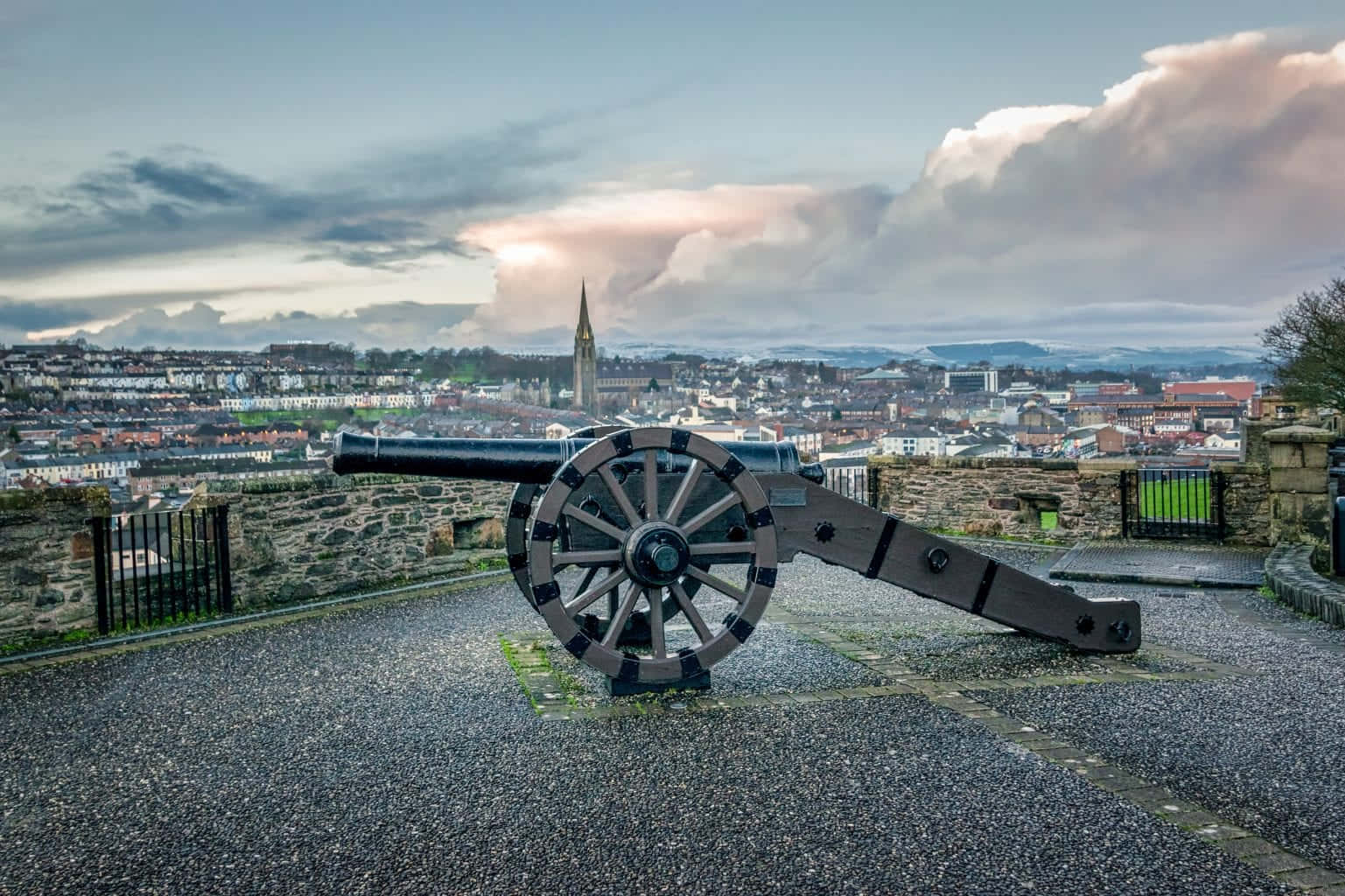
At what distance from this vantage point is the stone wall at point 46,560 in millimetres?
7391

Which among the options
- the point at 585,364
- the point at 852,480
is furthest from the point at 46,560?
the point at 585,364

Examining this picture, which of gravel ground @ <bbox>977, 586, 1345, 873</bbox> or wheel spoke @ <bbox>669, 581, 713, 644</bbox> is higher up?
wheel spoke @ <bbox>669, 581, 713, 644</bbox>

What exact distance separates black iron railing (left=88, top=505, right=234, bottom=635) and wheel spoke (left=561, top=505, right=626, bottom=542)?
397cm

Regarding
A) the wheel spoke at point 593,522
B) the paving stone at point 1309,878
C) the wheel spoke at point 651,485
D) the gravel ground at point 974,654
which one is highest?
the wheel spoke at point 651,485

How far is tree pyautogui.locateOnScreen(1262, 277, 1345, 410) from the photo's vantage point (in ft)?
67.2

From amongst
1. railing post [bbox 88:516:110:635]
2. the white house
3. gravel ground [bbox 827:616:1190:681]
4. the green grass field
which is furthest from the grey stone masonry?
the white house

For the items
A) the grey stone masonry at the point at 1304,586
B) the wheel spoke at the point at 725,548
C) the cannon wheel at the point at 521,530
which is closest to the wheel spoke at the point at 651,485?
the wheel spoke at the point at 725,548

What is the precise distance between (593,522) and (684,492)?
0.52 m

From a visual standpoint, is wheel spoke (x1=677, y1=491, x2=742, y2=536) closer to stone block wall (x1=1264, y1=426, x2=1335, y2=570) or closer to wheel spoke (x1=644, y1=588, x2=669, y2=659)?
wheel spoke (x1=644, y1=588, x2=669, y2=659)

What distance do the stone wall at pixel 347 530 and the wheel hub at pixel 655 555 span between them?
4540 mm

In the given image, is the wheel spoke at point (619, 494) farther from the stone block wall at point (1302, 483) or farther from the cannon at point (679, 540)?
the stone block wall at point (1302, 483)

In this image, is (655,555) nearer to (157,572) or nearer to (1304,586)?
(157,572)

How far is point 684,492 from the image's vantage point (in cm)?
573

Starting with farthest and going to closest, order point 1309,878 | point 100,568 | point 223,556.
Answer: point 223,556 → point 100,568 → point 1309,878
